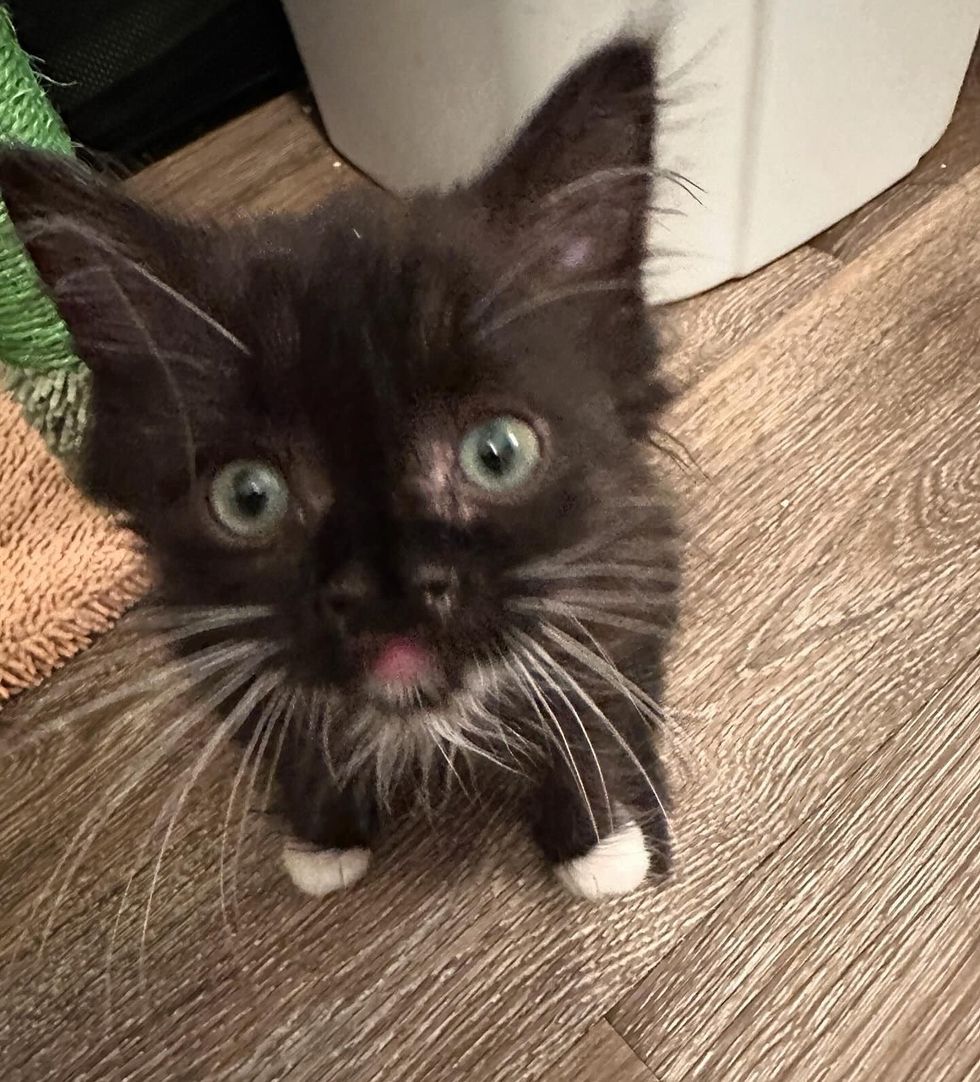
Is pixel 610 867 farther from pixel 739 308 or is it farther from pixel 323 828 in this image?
pixel 739 308

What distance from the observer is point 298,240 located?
0.60 meters

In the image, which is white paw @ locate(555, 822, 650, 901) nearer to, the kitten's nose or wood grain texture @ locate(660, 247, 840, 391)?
the kitten's nose

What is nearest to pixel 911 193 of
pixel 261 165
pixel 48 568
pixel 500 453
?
pixel 261 165

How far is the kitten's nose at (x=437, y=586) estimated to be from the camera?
0.53 m

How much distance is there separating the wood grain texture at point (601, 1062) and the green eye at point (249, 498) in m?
0.48

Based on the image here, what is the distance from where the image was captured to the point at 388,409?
1.77 feet

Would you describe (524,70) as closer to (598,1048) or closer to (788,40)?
(788,40)

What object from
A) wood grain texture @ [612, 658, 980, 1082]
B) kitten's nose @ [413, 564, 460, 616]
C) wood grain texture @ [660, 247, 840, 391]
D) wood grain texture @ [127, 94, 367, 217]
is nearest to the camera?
kitten's nose @ [413, 564, 460, 616]

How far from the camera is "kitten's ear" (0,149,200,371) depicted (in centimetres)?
56

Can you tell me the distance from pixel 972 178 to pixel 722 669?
0.71 metres

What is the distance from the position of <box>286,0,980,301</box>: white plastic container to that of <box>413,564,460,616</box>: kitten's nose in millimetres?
530

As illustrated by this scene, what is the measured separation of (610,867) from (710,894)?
0.28 feet

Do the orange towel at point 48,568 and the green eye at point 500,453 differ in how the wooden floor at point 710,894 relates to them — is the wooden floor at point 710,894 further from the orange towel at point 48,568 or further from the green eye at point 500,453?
the green eye at point 500,453

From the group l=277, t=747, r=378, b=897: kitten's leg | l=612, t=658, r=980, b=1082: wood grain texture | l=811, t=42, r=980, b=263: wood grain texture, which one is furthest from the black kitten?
l=811, t=42, r=980, b=263: wood grain texture
